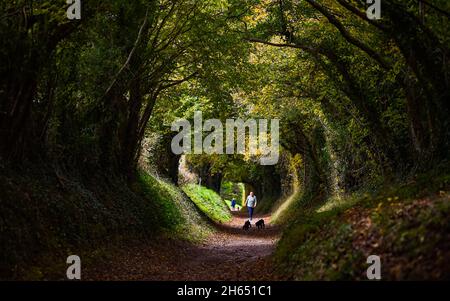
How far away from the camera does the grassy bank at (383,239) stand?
5.40 m

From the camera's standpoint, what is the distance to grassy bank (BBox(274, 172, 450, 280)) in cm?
540

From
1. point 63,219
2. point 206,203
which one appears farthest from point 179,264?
point 206,203

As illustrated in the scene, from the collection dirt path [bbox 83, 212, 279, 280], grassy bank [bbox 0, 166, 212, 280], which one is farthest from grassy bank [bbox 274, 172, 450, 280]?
grassy bank [bbox 0, 166, 212, 280]

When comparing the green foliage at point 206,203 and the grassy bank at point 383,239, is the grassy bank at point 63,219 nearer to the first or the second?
the grassy bank at point 383,239

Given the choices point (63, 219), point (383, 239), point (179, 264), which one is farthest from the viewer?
point (179, 264)

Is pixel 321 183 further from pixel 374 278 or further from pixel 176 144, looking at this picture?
pixel 374 278

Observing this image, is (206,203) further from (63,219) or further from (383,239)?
(383,239)

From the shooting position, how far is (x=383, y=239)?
639 centimetres

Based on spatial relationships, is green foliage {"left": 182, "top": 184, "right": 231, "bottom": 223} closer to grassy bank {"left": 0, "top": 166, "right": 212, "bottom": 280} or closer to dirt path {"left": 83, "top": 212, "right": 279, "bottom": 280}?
grassy bank {"left": 0, "top": 166, "right": 212, "bottom": 280}

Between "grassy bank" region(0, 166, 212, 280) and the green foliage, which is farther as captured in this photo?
the green foliage

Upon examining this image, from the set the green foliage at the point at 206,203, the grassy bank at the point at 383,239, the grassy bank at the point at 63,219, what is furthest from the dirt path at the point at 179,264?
the green foliage at the point at 206,203

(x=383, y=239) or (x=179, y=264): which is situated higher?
(x=383, y=239)

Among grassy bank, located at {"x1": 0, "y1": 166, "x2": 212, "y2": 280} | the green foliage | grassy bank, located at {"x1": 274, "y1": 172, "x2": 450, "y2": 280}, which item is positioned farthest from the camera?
the green foliage

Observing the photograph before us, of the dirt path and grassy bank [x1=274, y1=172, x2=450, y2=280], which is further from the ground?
grassy bank [x1=274, y1=172, x2=450, y2=280]
